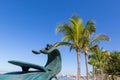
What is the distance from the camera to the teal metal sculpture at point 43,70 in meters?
6.43

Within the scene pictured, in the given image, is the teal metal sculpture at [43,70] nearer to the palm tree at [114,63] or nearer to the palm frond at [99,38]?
the palm frond at [99,38]

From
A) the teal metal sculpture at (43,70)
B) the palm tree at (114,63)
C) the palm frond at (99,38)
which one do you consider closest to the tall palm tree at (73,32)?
→ the palm frond at (99,38)

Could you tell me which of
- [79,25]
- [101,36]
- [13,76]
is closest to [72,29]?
[79,25]

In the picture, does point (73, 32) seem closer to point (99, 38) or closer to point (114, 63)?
point (99, 38)

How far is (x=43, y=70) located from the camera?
6.89 meters

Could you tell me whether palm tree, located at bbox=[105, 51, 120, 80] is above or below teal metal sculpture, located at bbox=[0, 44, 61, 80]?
above

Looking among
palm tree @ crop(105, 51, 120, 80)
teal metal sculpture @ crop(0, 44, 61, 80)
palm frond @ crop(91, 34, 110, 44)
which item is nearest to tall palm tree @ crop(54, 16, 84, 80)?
palm frond @ crop(91, 34, 110, 44)

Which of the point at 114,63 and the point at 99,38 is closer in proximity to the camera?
the point at 99,38

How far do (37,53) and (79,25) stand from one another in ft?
35.9

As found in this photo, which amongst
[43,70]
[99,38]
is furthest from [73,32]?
[43,70]

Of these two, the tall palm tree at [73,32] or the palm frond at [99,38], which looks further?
the palm frond at [99,38]

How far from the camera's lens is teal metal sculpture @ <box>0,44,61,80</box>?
643 cm

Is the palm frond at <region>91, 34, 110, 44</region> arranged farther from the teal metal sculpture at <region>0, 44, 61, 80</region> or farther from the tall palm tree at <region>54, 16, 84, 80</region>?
the teal metal sculpture at <region>0, 44, 61, 80</region>

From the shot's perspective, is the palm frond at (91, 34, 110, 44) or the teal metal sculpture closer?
the teal metal sculpture
